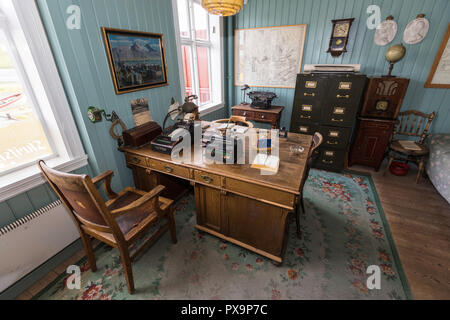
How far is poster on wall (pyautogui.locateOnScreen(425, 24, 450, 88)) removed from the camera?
2.91m

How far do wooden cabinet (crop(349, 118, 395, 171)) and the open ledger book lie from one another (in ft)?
7.97

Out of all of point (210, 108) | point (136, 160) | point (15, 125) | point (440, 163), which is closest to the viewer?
point (15, 125)

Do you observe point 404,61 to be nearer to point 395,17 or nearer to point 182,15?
point 395,17

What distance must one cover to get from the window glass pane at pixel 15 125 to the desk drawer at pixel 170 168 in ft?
3.15

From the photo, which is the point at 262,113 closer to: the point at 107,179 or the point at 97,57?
the point at 97,57

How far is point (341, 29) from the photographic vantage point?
3.36m

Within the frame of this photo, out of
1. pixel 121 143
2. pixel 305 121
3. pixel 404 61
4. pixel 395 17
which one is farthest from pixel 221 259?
pixel 395 17

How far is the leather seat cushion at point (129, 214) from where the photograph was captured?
1690 millimetres

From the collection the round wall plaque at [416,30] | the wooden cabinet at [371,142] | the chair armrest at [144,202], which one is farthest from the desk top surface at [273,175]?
the round wall plaque at [416,30]

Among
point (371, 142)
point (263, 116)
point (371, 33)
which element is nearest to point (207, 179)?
point (263, 116)

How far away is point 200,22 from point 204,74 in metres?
0.92

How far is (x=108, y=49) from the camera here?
1.99m

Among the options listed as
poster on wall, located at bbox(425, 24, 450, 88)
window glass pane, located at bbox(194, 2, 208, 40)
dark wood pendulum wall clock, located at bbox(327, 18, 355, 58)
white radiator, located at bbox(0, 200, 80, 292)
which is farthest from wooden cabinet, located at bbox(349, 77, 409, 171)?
white radiator, located at bbox(0, 200, 80, 292)

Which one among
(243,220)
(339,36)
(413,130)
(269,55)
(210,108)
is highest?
(339,36)
